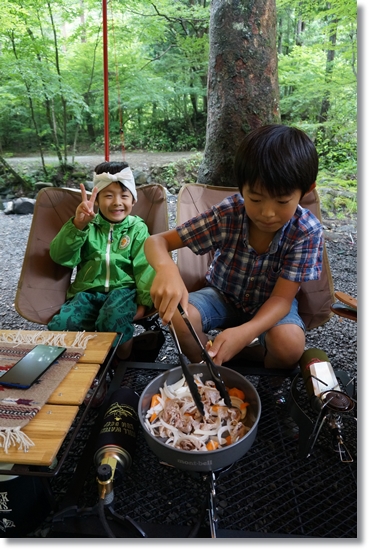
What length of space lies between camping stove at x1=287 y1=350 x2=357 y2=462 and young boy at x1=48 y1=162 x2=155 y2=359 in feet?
2.56

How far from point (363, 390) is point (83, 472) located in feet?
2.51

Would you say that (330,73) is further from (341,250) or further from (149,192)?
(149,192)

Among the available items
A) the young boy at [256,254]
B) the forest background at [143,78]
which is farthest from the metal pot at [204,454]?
the forest background at [143,78]

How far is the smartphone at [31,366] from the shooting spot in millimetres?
1097

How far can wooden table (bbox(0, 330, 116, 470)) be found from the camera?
Result: 88 centimetres

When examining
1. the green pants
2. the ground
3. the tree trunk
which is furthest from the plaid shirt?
the ground

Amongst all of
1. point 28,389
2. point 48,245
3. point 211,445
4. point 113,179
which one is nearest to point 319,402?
point 211,445

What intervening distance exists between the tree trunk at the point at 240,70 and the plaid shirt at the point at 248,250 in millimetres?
960

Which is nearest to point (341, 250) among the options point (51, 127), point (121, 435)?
point (121, 435)

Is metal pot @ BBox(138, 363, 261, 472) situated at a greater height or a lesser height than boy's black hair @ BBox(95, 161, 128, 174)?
lesser

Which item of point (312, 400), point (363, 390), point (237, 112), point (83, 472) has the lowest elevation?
point (83, 472)

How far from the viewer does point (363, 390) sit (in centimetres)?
81

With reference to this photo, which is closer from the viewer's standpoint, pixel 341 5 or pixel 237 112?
pixel 237 112

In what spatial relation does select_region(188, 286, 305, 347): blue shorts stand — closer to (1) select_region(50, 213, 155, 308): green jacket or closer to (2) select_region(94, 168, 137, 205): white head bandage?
(1) select_region(50, 213, 155, 308): green jacket
